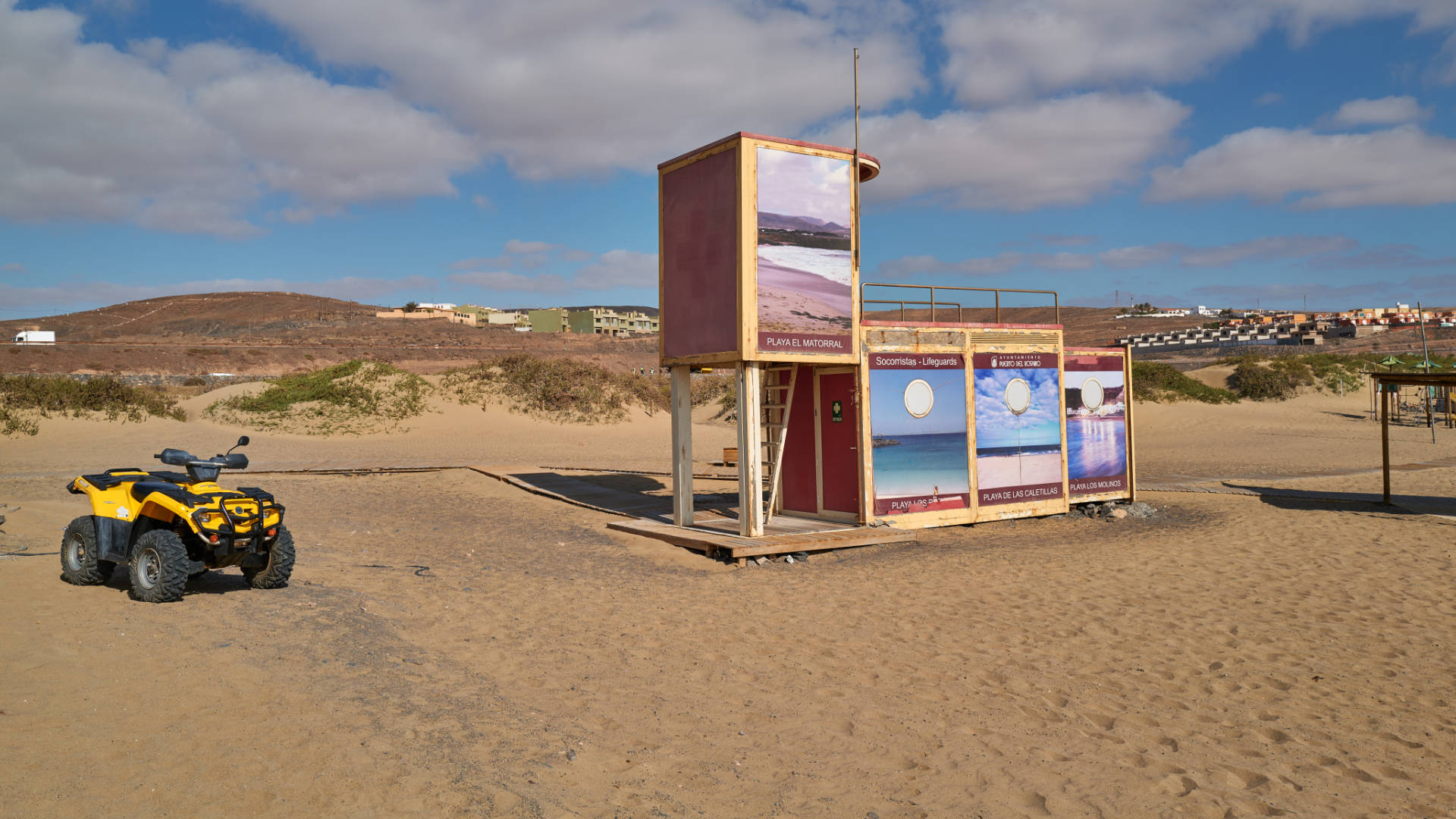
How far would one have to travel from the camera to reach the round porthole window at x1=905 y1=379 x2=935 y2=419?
46.8 feet

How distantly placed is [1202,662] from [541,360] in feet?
108

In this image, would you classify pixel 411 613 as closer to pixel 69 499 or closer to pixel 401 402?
pixel 69 499

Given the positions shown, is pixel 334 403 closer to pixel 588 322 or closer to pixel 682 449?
pixel 682 449

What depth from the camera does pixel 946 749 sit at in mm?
5301

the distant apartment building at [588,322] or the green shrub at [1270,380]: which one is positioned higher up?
the distant apartment building at [588,322]

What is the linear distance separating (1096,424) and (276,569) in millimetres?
14175

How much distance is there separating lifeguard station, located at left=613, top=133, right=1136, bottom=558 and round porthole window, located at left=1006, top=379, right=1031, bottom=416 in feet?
0.11

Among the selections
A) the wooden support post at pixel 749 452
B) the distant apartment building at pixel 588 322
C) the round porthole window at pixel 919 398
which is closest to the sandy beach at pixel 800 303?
the wooden support post at pixel 749 452

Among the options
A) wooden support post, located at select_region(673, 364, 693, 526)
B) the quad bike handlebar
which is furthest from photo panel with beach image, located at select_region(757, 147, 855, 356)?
the quad bike handlebar

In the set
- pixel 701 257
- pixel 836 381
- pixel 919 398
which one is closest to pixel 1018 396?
pixel 919 398

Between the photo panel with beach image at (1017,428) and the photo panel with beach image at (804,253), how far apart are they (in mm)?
3223

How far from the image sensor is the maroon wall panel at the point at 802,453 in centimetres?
1527

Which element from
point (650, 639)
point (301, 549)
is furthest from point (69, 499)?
point (650, 639)

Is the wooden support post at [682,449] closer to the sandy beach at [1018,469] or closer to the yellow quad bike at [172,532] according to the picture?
the sandy beach at [1018,469]
